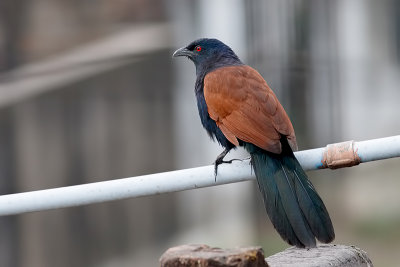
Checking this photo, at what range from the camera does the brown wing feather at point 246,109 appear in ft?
8.43

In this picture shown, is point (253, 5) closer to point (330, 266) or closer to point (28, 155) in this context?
point (28, 155)

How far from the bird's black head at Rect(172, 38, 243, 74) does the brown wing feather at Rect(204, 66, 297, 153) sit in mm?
203

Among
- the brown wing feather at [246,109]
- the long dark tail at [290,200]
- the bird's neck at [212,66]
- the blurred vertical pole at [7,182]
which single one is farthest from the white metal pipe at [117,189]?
the blurred vertical pole at [7,182]

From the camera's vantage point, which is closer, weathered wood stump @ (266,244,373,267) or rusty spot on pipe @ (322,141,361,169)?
weathered wood stump @ (266,244,373,267)

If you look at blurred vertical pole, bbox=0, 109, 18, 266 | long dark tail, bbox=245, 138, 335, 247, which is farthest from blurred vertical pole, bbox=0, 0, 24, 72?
long dark tail, bbox=245, 138, 335, 247

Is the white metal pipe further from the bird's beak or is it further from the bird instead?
the bird's beak

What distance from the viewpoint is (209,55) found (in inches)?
126

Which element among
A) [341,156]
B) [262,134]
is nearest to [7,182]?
[262,134]

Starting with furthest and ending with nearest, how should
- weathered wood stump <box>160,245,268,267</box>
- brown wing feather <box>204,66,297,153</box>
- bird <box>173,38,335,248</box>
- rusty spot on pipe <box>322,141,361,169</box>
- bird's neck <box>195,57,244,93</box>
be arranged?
bird's neck <box>195,57,244,93</box> → brown wing feather <box>204,66,297,153</box> → bird <box>173,38,335,248</box> → rusty spot on pipe <box>322,141,361,169</box> → weathered wood stump <box>160,245,268,267</box>

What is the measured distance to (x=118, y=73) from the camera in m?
4.35

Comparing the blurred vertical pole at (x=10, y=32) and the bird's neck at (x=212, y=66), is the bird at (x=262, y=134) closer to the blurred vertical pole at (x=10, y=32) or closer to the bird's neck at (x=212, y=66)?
the bird's neck at (x=212, y=66)

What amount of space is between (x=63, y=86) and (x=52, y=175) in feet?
1.35

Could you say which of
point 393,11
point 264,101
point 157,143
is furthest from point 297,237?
point 393,11

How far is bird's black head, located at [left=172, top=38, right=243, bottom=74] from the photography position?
123 inches
